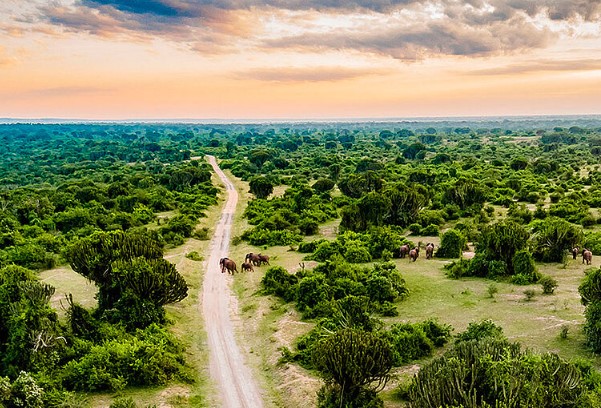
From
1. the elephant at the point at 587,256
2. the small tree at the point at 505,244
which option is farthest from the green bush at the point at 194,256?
the elephant at the point at 587,256

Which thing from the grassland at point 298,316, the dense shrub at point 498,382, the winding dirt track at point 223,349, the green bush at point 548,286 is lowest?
the winding dirt track at point 223,349

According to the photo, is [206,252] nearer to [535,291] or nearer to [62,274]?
[62,274]

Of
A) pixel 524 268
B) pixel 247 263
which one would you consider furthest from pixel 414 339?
pixel 247 263

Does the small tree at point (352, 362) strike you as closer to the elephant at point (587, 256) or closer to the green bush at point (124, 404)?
the green bush at point (124, 404)

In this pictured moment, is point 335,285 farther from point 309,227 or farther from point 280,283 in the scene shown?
point 309,227

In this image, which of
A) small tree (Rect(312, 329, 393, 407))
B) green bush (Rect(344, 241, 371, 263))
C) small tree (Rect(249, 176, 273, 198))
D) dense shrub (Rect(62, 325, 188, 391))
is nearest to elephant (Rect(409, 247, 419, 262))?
green bush (Rect(344, 241, 371, 263))

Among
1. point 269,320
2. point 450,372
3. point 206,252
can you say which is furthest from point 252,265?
point 450,372

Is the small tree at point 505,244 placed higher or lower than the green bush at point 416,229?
higher

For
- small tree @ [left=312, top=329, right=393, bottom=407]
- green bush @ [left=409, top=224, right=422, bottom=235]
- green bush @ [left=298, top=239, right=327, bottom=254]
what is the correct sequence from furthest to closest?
1. green bush @ [left=409, top=224, right=422, bottom=235]
2. green bush @ [left=298, top=239, right=327, bottom=254]
3. small tree @ [left=312, top=329, right=393, bottom=407]

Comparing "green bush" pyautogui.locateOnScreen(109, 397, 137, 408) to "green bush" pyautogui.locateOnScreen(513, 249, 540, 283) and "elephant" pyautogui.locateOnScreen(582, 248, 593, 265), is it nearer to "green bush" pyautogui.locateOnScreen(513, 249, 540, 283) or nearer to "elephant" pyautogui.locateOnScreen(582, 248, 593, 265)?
"green bush" pyautogui.locateOnScreen(513, 249, 540, 283)
